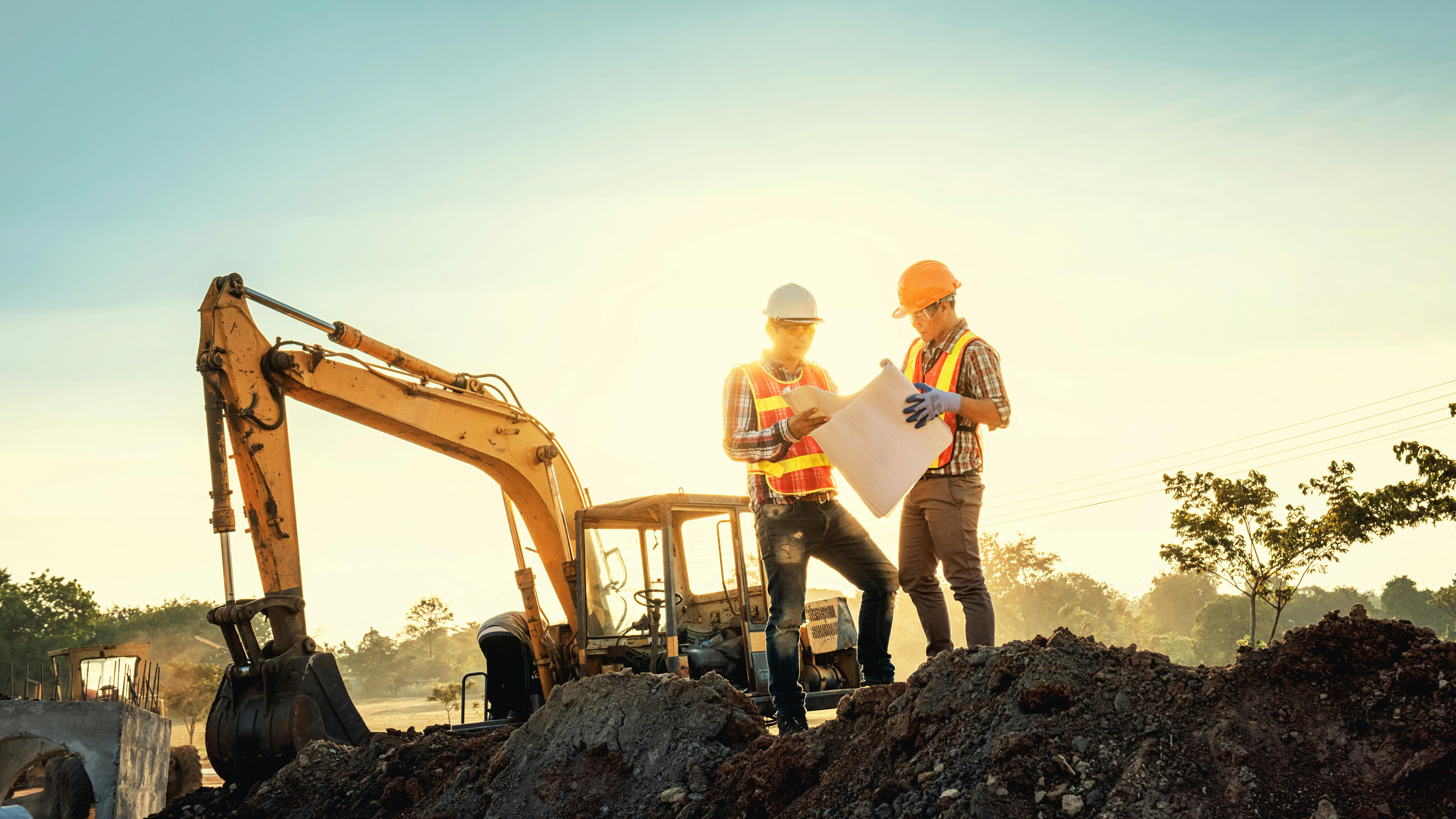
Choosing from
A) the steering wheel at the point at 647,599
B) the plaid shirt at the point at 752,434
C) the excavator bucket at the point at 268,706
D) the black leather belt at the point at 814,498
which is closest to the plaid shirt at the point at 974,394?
the black leather belt at the point at 814,498

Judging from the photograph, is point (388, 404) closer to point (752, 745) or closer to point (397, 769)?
point (397, 769)

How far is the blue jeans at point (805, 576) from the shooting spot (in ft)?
14.9

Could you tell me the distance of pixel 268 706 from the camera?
259 inches

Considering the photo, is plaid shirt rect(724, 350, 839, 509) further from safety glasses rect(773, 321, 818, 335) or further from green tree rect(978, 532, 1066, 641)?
green tree rect(978, 532, 1066, 641)

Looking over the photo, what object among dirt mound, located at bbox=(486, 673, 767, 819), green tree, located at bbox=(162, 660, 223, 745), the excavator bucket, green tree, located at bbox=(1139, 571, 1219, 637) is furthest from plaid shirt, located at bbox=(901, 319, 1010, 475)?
green tree, located at bbox=(1139, 571, 1219, 637)

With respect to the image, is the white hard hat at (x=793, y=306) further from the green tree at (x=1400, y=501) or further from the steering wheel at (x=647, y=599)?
the green tree at (x=1400, y=501)

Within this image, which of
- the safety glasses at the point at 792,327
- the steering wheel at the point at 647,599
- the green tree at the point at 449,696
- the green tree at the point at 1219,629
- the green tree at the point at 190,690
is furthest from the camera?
the green tree at the point at 1219,629

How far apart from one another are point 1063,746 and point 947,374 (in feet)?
6.49

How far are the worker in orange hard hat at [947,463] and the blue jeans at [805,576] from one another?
36cm

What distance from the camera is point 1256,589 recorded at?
19.8 meters

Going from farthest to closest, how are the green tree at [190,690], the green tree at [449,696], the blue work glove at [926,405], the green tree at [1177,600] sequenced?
the green tree at [1177,600]
the green tree at [449,696]
the green tree at [190,690]
the blue work glove at [926,405]

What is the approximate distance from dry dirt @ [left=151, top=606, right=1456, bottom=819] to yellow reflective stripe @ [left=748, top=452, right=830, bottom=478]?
1049mm

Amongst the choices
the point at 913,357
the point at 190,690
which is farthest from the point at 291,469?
the point at 190,690

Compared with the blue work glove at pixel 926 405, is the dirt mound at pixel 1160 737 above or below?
below
